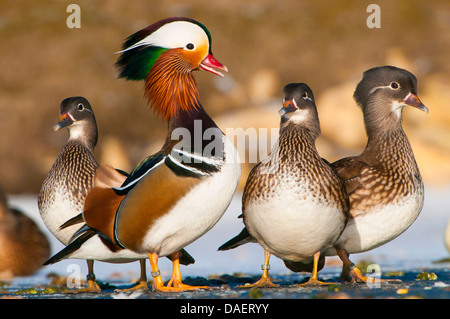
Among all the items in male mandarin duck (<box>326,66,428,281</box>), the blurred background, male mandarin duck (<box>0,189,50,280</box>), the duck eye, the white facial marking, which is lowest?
male mandarin duck (<box>0,189,50,280</box>)

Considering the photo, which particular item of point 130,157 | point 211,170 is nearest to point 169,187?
point 211,170

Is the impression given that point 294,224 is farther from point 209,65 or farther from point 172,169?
point 209,65

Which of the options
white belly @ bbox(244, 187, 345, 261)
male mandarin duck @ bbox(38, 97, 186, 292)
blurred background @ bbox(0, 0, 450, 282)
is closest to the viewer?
white belly @ bbox(244, 187, 345, 261)

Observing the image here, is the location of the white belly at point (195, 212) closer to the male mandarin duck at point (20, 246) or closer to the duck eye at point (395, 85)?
the duck eye at point (395, 85)

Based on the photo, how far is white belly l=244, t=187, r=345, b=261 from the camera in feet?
16.0

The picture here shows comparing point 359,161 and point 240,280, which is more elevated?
point 359,161

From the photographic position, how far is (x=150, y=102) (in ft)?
18.6

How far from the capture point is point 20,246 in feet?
27.4

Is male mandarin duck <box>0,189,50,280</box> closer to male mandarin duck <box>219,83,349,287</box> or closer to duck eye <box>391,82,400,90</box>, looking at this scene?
male mandarin duck <box>219,83,349,287</box>

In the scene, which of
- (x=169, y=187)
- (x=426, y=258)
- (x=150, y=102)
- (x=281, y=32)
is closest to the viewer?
(x=169, y=187)

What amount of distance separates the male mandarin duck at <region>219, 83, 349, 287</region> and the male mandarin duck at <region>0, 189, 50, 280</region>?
4.03 metres

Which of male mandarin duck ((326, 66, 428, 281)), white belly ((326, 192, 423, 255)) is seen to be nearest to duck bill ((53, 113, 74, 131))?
male mandarin duck ((326, 66, 428, 281))

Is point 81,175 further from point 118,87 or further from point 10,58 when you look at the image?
point 10,58

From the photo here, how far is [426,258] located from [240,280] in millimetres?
2892
